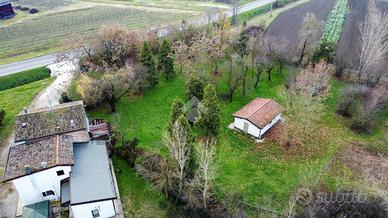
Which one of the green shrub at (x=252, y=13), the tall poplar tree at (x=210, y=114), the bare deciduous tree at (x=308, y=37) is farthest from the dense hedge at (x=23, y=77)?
the green shrub at (x=252, y=13)

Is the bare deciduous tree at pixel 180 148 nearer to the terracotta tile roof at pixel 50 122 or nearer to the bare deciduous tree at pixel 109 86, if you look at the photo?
the terracotta tile roof at pixel 50 122

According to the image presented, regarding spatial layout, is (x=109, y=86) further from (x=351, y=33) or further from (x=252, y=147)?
(x=351, y=33)

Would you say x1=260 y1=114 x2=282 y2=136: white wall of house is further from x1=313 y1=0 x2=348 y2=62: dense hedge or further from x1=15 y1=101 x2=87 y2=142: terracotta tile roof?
x1=15 y1=101 x2=87 y2=142: terracotta tile roof

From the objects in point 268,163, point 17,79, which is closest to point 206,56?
point 268,163

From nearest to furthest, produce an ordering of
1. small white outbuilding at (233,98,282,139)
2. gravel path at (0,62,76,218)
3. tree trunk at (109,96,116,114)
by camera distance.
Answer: gravel path at (0,62,76,218) < small white outbuilding at (233,98,282,139) < tree trunk at (109,96,116,114)

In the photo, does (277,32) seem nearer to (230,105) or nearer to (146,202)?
(230,105)

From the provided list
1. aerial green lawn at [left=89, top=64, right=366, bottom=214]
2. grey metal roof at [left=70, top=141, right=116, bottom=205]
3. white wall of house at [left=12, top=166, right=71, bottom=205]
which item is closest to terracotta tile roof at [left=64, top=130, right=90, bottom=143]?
grey metal roof at [left=70, top=141, right=116, bottom=205]
